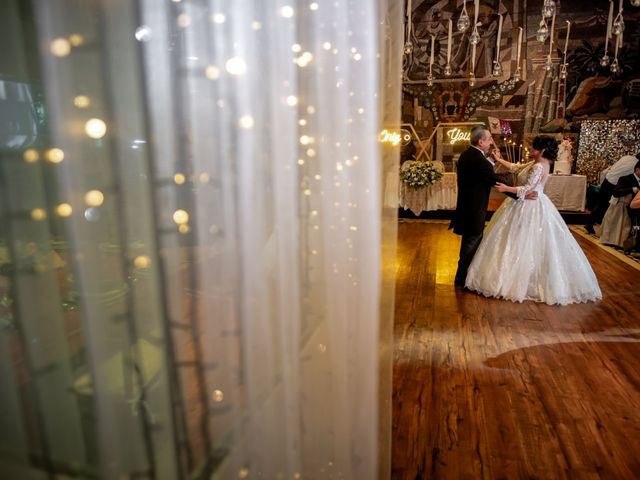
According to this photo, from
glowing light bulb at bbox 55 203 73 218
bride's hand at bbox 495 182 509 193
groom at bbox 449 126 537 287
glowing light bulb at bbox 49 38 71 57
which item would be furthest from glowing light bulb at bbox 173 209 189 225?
bride's hand at bbox 495 182 509 193

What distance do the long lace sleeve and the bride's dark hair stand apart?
0.12m

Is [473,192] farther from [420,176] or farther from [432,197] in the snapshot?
[432,197]

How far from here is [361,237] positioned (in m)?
1.23

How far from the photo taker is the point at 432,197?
7.88 metres

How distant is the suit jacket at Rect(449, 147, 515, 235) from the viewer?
3.58 meters

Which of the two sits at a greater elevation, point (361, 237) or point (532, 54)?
point (532, 54)

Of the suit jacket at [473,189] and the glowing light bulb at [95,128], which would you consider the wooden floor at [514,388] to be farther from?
the glowing light bulb at [95,128]

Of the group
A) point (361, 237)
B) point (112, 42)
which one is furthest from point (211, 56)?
point (361, 237)

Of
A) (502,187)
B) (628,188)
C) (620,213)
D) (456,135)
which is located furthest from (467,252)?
(456,135)

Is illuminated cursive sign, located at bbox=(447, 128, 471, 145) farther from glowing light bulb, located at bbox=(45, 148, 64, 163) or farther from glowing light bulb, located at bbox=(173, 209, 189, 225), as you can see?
glowing light bulb, located at bbox=(45, 148, 64, 163)

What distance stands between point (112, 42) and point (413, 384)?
198 centimetres

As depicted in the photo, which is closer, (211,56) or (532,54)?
A: (211,56)

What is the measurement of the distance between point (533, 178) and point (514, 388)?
200cm

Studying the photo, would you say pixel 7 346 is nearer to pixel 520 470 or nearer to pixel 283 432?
pixel 283 432
